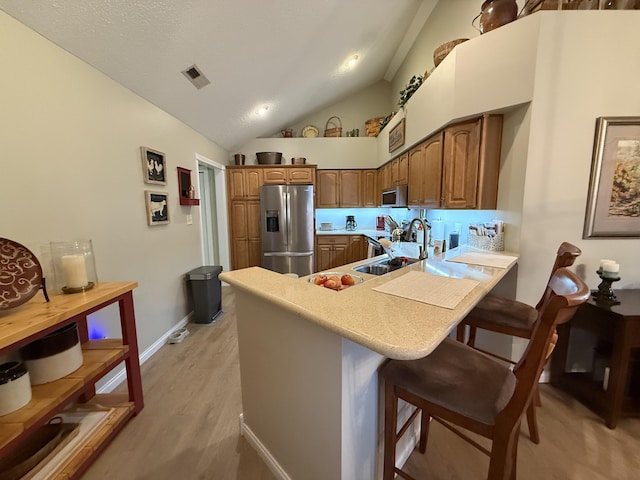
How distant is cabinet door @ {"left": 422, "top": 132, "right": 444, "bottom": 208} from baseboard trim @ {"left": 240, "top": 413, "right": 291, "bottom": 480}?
2291 millimetres

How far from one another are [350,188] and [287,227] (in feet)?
4.81

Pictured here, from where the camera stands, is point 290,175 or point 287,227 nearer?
point 287,227

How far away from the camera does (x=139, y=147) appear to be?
223cm

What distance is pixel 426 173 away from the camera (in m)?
2.66

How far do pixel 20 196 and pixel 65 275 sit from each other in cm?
47

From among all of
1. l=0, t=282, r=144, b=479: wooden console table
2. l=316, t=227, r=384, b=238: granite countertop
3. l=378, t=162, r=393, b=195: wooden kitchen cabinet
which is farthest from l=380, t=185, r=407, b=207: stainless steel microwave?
l=0, t=282, r=144, b=479: wooden console table

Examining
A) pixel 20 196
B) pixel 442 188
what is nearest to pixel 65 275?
pixel 20 196

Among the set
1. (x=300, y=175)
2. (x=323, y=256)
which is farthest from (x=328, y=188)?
(x=323, y=256)

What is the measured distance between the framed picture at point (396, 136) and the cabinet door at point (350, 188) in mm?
1098

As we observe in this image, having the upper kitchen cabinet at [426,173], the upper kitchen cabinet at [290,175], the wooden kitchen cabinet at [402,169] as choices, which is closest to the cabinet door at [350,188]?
the upper kitchen cabinet at [290,175]

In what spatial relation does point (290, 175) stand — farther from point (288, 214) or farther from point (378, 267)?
point (378, 267)

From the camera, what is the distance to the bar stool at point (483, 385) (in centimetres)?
74

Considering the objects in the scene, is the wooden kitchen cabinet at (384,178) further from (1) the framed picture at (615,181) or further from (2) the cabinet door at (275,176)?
(1) the framed picture at (615,181)

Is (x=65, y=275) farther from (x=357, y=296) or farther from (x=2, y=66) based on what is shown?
(x=357, y=296)
